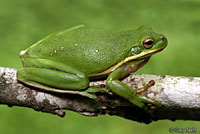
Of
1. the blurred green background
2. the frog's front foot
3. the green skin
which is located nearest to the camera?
→ the frog's front foot

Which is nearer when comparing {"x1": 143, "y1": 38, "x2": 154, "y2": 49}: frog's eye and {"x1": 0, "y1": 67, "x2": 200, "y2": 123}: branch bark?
{"x1": 0, "y1": 67, "x2": 200, "y2": 123}: branch bark

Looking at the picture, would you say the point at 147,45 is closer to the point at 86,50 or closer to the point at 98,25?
the point at 86,50

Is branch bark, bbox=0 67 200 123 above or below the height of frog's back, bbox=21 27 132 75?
below

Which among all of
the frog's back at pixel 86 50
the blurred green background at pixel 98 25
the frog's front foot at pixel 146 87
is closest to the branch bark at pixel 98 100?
the frog's front foot at pixel 146 87

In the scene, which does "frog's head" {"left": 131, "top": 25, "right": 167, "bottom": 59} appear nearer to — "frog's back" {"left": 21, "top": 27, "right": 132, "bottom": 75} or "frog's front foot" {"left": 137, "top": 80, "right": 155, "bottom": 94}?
"frog's back" {"left": 21, "top": 27, "right": 132, "bottom": 75}

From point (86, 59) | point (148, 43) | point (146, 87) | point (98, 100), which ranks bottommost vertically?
point (98, 100)

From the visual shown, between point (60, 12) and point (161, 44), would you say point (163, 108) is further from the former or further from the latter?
point (60, 12)

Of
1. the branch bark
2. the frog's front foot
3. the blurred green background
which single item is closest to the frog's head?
the branch bark

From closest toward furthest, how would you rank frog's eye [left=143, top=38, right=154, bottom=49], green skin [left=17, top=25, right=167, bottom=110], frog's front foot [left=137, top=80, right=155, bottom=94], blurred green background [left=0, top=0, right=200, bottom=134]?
frog's front foot [left=137, top=80, right=155, bottom=94], green skin [left=17, top=25, right=167, bottom=110], frog's eye [left=143, top=38, right=154, bottom=49], blurred green background [left=0, top=0, right=200, bottom=134]

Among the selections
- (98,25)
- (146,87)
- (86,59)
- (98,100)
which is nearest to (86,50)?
(86,59)
